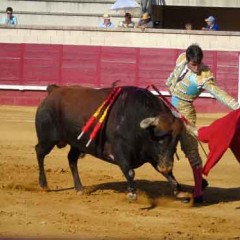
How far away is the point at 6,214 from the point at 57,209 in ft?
1.48

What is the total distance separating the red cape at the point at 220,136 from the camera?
614 centimetres

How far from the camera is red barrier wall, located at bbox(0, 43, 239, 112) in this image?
15.8 m

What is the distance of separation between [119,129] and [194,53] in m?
0.85

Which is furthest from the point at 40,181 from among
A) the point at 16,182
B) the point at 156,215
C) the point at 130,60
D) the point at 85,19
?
the point at 85,19

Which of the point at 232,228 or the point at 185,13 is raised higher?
the point at 185,13

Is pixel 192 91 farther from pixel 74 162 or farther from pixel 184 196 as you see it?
pixel 74 162

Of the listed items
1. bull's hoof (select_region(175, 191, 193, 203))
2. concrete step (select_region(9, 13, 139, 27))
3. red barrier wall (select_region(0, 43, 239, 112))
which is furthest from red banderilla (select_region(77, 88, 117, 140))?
concrete step (select_region(9, 13, 139, 27))

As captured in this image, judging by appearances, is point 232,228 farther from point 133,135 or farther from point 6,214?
point 6,214

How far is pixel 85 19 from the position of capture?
1838 cm

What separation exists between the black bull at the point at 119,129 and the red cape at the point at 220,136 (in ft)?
1.18

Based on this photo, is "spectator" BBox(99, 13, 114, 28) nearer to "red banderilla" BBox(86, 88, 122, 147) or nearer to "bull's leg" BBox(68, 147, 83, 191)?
"bull's leg" BBox(68, 147, 83, 191)

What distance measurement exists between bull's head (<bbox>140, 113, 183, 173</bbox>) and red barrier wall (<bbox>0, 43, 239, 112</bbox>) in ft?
32.6

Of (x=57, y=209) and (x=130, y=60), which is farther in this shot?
(x=130, y=60)

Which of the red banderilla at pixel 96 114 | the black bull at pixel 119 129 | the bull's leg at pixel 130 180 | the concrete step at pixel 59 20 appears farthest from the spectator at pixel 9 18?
the bull's leg at pixel 130 180
